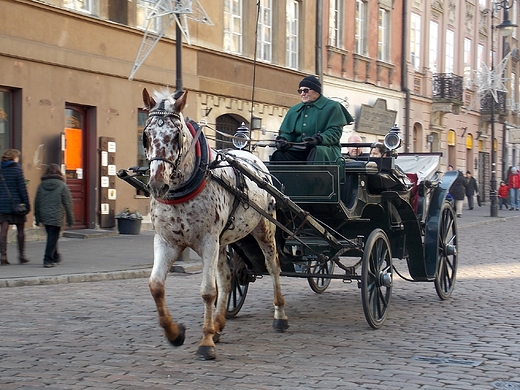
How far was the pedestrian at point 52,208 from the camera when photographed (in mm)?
13227

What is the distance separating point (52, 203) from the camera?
524 inches

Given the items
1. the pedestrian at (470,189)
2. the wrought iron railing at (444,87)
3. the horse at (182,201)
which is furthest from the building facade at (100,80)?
the wrought iron railing at (444,87)

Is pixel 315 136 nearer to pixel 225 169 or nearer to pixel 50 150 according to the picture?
pixel 225 169

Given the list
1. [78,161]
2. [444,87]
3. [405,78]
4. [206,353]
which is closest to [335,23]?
[405,78]

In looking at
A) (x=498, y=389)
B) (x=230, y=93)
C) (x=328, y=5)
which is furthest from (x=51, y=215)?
(x=328, y=5)

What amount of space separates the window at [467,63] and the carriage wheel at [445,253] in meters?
34.5

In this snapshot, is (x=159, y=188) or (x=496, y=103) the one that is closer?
(x=159, y=188)

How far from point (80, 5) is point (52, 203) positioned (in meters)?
7.27

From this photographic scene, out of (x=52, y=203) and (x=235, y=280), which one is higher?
(x=52, y=203)

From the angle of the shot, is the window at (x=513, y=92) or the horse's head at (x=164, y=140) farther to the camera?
the window at (x=513, y=92)

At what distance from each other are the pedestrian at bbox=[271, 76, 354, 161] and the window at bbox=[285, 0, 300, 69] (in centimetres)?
1881

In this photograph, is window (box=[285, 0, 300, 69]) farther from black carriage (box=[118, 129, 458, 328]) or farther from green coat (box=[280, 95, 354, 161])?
green coat (box=[280, 95, 354, 161])

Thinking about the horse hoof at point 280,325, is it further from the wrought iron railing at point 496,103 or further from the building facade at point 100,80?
the wrought iron railing at point 496,103

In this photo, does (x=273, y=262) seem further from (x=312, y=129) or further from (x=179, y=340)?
(x=179, y=340)
